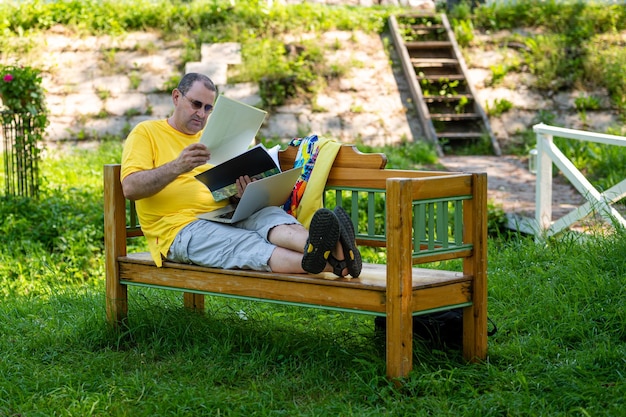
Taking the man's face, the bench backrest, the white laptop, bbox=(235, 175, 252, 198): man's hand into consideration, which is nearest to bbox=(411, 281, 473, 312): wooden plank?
the bench backrest

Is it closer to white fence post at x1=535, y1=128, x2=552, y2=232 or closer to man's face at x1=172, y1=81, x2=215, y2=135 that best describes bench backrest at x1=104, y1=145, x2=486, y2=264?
man's face at x1=172, y1=81, x2=215, y2=135

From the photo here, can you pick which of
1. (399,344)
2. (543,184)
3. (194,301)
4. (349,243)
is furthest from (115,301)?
(543,184)

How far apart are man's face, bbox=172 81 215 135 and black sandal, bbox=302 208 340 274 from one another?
1.16 meters

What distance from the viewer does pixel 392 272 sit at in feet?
12.5

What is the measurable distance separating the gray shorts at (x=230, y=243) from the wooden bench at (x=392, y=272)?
0.21 feet

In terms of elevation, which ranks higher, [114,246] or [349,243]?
[349,243]

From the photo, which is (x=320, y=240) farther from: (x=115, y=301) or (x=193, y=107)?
(x=115, y=301)

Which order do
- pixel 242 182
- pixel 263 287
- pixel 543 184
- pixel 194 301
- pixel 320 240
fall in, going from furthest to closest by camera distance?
pixel 543 184, pixel 194 301, pixel 242 182, pixel 263 287, pixel 320 240

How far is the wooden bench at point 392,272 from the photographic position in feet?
12.6

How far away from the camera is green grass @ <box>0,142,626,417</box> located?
375cm

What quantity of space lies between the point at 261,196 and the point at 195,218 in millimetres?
397

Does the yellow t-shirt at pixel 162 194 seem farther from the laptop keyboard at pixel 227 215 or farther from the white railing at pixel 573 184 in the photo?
the white railing at pixel 573 184

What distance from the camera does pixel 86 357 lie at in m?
4.48

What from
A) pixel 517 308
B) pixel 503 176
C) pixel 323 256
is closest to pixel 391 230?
pixel 323 256
